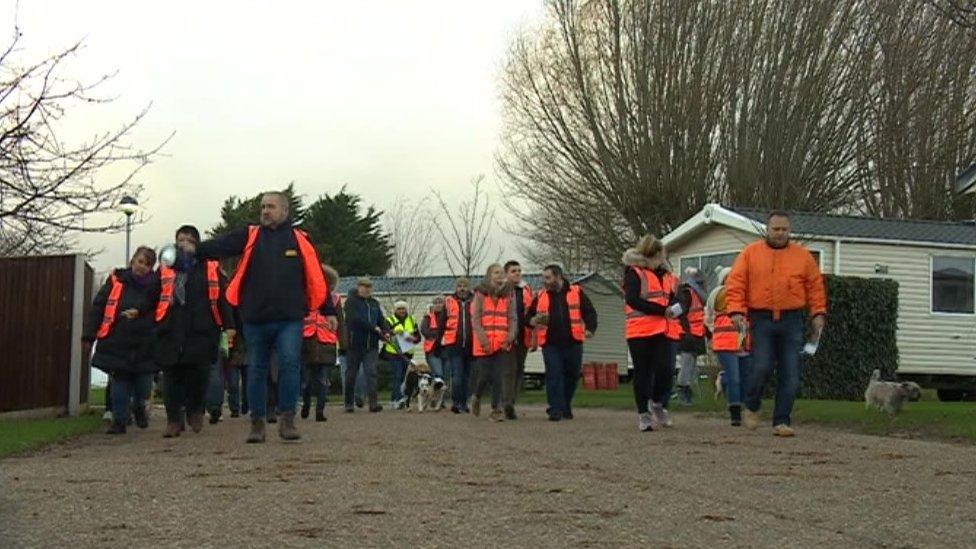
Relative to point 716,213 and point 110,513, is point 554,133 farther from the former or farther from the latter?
point 110,513

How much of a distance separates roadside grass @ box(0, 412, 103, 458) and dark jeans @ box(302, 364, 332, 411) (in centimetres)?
243

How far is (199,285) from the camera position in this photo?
12.7 metres

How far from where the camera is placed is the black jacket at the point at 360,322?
18.3 meters

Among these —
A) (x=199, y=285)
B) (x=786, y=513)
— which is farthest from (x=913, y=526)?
(x=199, y=285)

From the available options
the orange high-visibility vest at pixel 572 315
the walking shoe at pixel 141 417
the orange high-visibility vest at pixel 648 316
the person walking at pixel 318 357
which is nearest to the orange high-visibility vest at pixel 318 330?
the person walking at pixel 318 357

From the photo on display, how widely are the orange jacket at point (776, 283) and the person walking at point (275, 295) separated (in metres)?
3.59

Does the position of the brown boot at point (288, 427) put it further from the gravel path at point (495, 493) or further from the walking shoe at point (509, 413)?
the walking shoe at point (509, 413)

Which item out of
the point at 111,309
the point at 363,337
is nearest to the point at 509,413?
the point at 363,337

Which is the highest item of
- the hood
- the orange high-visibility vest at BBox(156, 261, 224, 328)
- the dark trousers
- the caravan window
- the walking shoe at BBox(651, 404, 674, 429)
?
the caravan window

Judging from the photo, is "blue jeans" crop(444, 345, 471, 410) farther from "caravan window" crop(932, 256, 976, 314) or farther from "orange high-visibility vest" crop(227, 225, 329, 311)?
"caravan window" crop(932, 256, 976, 314)

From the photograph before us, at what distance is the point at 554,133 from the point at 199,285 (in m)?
27.7

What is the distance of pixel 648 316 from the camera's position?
42.6 feet

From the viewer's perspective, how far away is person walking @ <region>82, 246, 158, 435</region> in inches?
519

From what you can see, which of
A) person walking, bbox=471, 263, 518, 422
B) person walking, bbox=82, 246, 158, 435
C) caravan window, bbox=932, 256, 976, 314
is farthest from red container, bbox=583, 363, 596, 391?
person walking, bbox=82, 246, 158, 435
